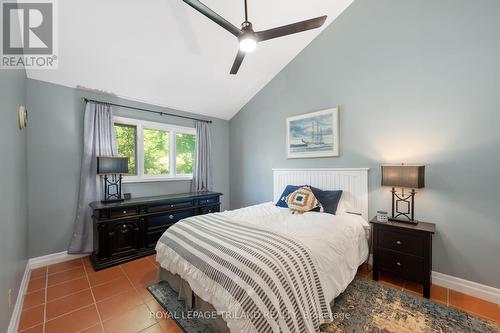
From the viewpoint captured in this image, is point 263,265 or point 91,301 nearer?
point 263,265

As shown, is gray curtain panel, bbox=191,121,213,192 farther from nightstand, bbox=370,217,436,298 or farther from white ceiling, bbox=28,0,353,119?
nightstand, bbox=370,217,436,298

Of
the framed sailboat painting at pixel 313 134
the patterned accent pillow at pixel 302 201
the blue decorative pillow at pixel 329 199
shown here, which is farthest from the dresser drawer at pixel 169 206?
the blue decorative pillow at pixel 329 199

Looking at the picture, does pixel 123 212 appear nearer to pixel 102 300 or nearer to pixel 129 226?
pixel 129 226

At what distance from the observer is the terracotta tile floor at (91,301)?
1755mm

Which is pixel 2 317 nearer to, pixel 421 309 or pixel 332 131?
pixel 421 309

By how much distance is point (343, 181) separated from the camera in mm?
3051

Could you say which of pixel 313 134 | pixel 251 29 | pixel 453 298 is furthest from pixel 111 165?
pixel 453 298

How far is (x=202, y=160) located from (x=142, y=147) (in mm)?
1174

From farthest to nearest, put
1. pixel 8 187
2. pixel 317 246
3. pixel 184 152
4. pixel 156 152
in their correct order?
1. pixel 184 152
2. pixel 156 152
3. pixel 317 246
4. pixel 8 187

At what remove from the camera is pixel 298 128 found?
3.61 meters

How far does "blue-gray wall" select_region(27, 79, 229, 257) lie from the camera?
274cm

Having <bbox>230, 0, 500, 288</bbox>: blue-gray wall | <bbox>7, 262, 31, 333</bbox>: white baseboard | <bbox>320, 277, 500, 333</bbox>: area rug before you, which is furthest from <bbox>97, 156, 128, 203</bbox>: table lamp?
<bbox>320, 277, 500, 333</bbox>: area rug

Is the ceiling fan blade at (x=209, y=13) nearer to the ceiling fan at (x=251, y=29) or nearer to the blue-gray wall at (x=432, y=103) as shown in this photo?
the ceiling fan at (x=251, y=29)

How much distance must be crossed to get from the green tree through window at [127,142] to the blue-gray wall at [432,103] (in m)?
3.15
